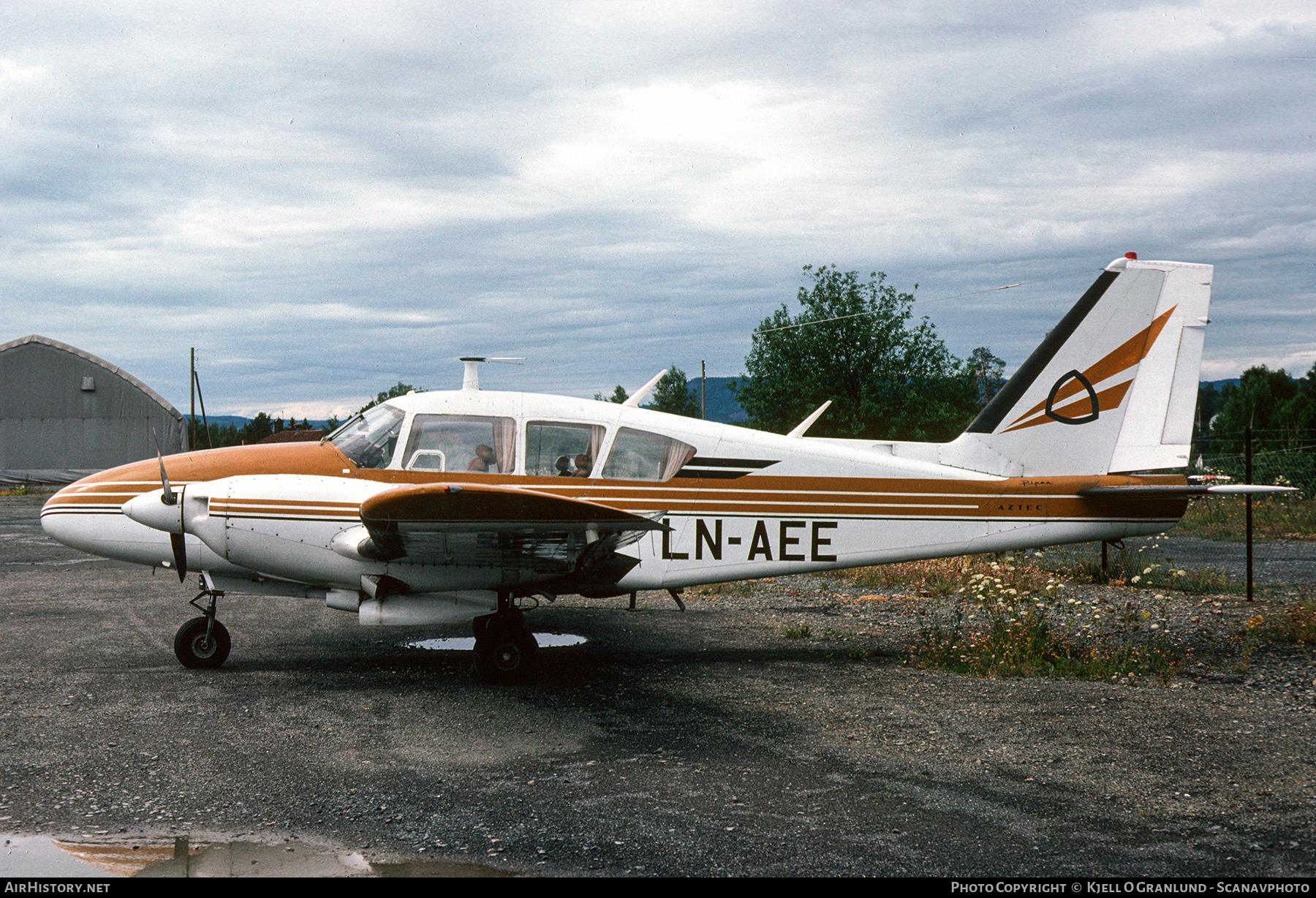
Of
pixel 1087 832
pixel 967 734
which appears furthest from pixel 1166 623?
pixel 1087 832

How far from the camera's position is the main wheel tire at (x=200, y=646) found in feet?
24.1

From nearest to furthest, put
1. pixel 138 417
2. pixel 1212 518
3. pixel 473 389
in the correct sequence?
pixel 473 389 < pixel 1212 518 < pixel 138 417

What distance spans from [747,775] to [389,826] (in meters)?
1.92

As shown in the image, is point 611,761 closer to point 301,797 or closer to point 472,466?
point 301,797

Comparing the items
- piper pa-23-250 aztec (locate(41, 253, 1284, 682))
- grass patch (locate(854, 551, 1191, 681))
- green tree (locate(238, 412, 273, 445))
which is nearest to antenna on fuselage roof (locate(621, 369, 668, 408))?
piper pa-23-250 aztec (locate(41, 253, 1284, 682))

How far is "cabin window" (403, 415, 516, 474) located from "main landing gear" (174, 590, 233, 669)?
2072 millimetres

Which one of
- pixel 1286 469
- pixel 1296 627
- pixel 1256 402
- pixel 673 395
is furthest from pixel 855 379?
pixel 673 395

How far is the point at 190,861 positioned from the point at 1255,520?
77.9 feet

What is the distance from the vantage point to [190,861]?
3727mm

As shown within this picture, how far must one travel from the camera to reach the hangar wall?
131 feet

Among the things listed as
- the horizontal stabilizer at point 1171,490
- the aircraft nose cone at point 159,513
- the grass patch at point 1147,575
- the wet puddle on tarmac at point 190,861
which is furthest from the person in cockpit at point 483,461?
the grass patch at point 1147,575

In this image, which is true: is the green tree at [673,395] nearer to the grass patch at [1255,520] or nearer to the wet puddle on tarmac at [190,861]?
the grass patch at [1255,520]

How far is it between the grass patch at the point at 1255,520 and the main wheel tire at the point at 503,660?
51.4 feet

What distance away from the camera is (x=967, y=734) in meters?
5.59
